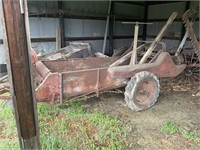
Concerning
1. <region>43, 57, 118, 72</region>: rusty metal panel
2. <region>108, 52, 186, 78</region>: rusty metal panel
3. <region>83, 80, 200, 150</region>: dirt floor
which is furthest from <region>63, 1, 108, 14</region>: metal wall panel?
<region>108, 52, 186, 78</region>: rusty metal panel

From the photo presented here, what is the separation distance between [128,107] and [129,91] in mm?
422

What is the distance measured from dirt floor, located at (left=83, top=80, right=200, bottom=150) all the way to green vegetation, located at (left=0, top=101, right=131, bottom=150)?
0.22m

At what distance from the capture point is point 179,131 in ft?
10.1

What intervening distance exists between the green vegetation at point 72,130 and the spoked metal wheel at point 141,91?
515mm

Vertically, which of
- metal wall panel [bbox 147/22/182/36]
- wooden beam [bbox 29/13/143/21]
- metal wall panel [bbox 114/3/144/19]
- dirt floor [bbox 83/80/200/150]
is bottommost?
dirt floor [bbox 83/80/200/150]

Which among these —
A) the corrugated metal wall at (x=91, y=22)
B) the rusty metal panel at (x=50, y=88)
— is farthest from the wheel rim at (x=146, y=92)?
the corrugated metal wall at (x=91, y=22)

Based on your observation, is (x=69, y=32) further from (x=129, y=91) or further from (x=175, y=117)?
(x=175, y=117)

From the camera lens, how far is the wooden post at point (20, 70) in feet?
4.51

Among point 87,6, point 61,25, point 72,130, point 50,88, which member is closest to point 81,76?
point 50,88

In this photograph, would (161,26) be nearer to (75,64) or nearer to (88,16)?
(88,16)

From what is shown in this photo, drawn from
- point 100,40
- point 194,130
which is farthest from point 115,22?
point 194,130

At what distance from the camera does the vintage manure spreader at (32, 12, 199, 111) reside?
3154mm

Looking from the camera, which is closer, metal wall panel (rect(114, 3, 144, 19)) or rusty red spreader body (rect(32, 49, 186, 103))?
rusty red spreader body (rect(32, 49, 186, 103))

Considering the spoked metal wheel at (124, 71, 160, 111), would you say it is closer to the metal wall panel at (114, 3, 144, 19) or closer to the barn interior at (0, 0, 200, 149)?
the barn interior at (0, 0, 200, 149)
